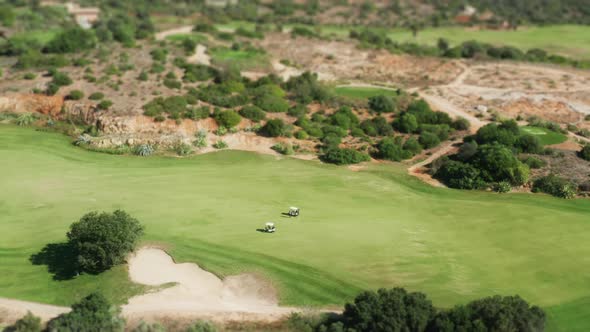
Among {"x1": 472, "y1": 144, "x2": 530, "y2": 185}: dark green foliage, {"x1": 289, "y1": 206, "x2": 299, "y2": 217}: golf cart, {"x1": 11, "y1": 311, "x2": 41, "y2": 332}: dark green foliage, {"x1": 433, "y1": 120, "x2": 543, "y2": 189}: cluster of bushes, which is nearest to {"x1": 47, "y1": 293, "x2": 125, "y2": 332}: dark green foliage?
{"x1": 11, "y1": 311, "x2": 41, "y2": 332}: dark green foliage

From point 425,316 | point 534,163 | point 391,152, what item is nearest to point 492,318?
point 425,316

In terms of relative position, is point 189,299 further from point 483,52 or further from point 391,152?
point 483,52

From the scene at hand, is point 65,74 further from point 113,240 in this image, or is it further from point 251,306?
point 251,306

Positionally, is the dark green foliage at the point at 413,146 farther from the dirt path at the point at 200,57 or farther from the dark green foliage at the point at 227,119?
the dirt path at the point at 200,57

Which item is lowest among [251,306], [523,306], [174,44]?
[251,306]

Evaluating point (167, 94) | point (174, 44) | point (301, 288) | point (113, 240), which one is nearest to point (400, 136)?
point (167, 94)

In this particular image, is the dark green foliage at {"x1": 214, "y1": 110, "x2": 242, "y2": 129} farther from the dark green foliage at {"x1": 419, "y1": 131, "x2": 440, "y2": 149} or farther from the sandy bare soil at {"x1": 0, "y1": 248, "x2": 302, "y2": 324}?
the sandy bare soil at {"x1": 0, "y1": 248, "x2": 302, "y2": 324}

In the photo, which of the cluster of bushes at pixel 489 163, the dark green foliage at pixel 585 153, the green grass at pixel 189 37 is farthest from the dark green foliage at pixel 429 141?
the green grass at pixel 189 37

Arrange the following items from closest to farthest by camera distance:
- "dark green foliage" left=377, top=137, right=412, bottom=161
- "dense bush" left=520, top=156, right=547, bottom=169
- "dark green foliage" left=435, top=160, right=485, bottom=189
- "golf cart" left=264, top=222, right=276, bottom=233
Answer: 1. "golf cart" left=264, top=222, right=276, bottom=233
2. "dark green foliage" left=435, top=160, right=485, bottom=189
3. "dense bush" left=520, top=156, right=547, bottom=169
4. "dark green foliage" left=377, top=137, right=412, bottom=161
